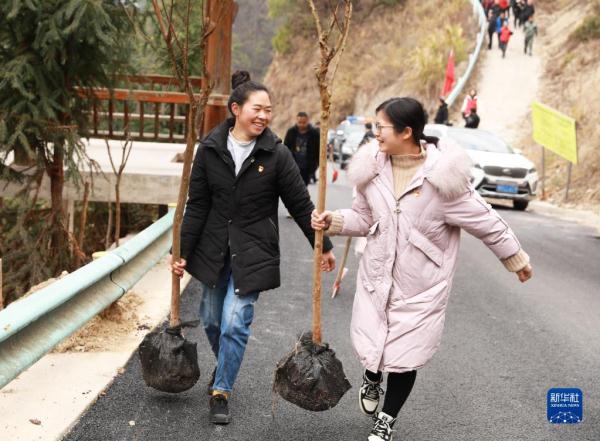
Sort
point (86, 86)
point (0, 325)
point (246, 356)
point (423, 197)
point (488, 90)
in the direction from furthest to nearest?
point (488, 90) → point (86, 86) → point (246, 356) → point (423, 197) → point (0, 325)

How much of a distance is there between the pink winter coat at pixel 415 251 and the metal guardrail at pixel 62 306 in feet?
5.28

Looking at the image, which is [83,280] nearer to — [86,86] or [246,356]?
[246,356]

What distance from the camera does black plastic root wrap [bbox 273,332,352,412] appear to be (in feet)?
15.1

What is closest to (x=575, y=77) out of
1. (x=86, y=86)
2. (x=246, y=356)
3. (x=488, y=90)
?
(x=488, y=90)

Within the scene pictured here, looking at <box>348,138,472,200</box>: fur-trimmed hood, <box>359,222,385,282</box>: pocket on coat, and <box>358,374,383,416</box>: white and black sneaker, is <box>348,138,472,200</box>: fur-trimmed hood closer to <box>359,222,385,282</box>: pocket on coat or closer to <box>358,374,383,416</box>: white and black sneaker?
<box>359,222,385,282</box>: pocket on coat

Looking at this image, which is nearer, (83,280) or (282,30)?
(83,280)

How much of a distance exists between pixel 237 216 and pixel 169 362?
0.88 m

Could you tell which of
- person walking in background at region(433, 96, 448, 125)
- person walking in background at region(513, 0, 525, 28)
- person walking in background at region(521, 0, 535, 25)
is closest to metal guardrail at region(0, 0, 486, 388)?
person walking in background at region(433, 96, 448, 125)

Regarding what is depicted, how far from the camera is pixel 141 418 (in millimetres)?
4820

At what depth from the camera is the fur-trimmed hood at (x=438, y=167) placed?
448 centimetres

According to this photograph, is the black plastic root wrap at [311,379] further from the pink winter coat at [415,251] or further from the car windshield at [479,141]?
the car windshield at [479,141]

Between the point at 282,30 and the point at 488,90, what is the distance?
1185 inches

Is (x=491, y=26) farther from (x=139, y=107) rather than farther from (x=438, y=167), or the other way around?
(x=438, y=167)

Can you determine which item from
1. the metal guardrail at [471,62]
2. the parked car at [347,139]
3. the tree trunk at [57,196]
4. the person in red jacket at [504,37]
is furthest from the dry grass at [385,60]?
the tree trunk at [57,196]
